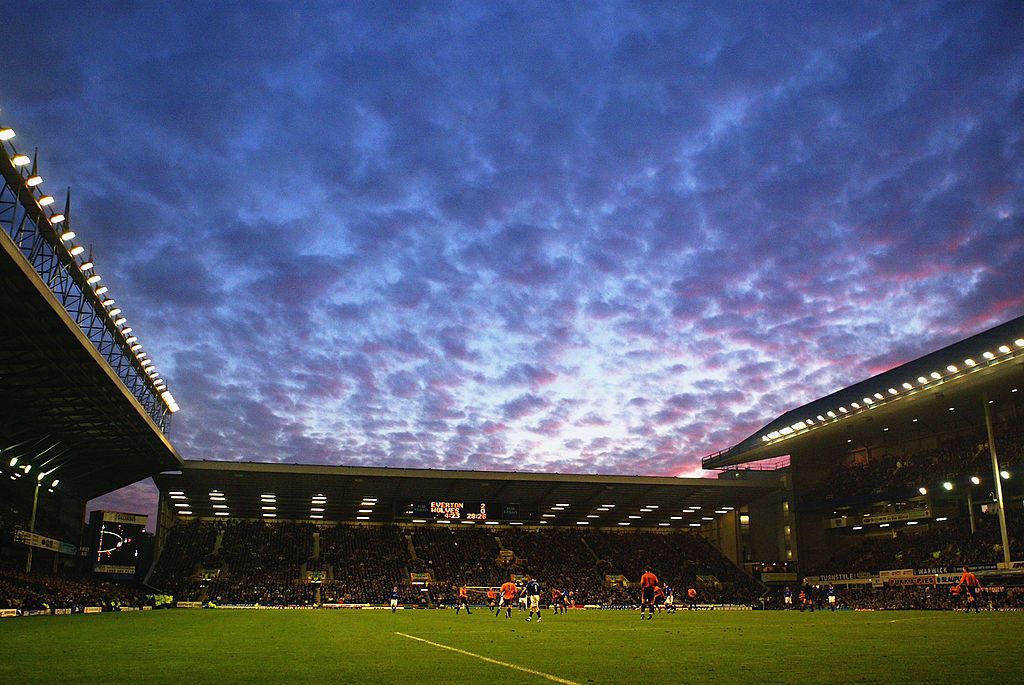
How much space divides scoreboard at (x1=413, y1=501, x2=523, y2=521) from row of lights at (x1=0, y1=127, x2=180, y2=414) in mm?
23581

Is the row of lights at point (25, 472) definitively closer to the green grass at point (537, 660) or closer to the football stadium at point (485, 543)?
the football stadium at point (485, 543)

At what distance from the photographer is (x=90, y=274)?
3578cm

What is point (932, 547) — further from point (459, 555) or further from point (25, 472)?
point (25, 472)

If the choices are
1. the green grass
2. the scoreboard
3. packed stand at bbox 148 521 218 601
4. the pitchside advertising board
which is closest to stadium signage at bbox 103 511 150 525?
the pitchside advertising board

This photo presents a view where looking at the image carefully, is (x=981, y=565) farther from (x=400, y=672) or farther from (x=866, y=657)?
(x=400, y=672)

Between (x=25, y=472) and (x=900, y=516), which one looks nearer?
(x=25, y=472)

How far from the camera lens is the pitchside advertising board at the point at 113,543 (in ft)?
178

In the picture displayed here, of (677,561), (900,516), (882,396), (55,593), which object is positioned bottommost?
(55,593)

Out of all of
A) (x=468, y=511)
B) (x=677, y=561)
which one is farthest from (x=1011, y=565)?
(x=468, y=511)

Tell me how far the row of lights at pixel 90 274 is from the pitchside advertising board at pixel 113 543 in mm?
9142

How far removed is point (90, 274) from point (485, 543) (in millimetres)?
50449

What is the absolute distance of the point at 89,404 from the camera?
41.3 meters

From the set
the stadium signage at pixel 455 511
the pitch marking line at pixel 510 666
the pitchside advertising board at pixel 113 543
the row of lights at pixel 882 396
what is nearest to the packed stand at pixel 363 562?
the stadium signage at pixel 455 511

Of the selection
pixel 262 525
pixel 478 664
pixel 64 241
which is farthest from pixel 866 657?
pixel 262 525
